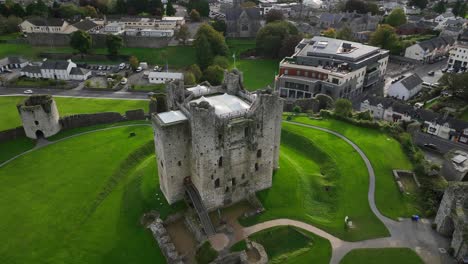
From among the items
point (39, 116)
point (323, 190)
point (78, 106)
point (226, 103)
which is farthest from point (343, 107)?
point (78, 106)

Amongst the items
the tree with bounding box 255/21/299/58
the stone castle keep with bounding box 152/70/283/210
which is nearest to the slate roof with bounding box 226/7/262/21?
the tree with bounding box 255/21/299/58

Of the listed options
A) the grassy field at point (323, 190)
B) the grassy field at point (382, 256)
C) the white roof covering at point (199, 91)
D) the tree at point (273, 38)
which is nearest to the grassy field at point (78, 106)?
the white roof covering at point (199, 91)

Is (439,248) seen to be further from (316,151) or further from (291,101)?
(291,101)

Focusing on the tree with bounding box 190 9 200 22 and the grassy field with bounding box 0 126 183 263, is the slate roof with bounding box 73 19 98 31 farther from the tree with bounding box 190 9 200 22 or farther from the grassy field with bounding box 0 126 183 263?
the grassy field with bounding box 0 126 183 263

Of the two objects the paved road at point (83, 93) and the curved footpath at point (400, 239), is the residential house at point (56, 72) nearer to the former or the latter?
the paved road at point (83, 93)

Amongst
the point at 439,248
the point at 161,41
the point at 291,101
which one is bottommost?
the point at 439,248

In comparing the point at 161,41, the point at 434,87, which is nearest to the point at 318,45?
the point at 434,87
